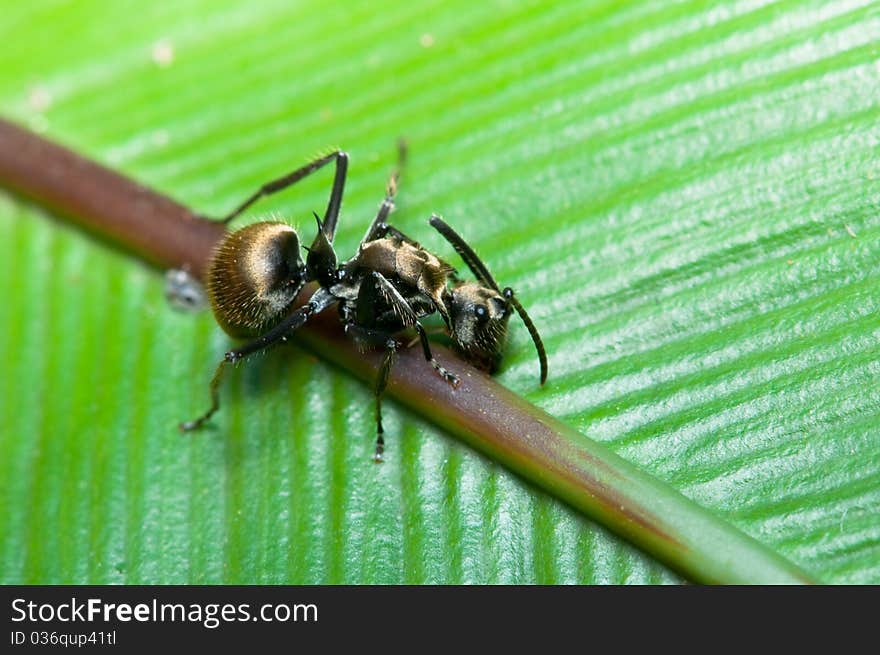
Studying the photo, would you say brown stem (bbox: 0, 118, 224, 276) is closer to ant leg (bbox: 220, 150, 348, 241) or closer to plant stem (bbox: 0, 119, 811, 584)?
plant stem (bbox: 0, 119, 811, 584)

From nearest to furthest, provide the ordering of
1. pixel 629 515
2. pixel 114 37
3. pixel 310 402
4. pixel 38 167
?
pixel 629 515
pixel 310 402
pixel 38 167
pixel 114 37

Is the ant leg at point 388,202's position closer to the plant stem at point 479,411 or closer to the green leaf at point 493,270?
the green leaf at point 493,270

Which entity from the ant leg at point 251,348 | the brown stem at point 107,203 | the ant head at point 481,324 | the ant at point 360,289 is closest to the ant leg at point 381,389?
the ant at point 360,289

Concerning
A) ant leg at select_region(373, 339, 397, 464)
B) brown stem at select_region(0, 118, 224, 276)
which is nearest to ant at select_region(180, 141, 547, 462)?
ant leg at select_region(373, 339, 397, 464)

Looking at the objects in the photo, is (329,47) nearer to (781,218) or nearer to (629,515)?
(781,218)

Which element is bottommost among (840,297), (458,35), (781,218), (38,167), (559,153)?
(840,297)
